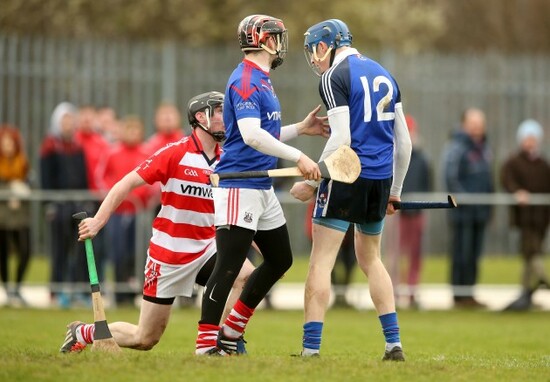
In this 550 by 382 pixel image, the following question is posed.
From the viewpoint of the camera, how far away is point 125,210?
16.5m

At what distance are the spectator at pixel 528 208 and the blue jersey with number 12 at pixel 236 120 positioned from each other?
27.8ft

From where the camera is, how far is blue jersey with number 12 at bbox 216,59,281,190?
28.9 feet

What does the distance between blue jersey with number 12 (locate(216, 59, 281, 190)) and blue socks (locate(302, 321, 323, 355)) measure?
1.02 metres

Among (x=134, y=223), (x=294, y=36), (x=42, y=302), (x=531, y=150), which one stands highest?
(x=294, y=36)

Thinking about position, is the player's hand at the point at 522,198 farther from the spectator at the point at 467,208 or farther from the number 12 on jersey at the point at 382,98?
the number 12 on jersey at the point at 382,98

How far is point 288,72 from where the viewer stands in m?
20.7

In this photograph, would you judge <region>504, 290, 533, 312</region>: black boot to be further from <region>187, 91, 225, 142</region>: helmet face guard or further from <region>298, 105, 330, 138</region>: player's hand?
<region>187, 91, 225, 142</region>: helmet face guard

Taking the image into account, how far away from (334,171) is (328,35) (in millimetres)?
1041

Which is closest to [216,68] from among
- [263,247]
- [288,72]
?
[288,72]

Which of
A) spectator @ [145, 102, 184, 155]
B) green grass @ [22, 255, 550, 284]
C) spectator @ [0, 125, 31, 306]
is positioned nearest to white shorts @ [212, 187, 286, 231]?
spectator @ [145, 102, 184, 155]

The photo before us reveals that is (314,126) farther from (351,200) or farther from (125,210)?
(125,210)

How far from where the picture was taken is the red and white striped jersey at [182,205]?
9195 mm

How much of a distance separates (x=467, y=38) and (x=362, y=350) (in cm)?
3070

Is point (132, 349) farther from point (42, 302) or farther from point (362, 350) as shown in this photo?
point (42, 302)
